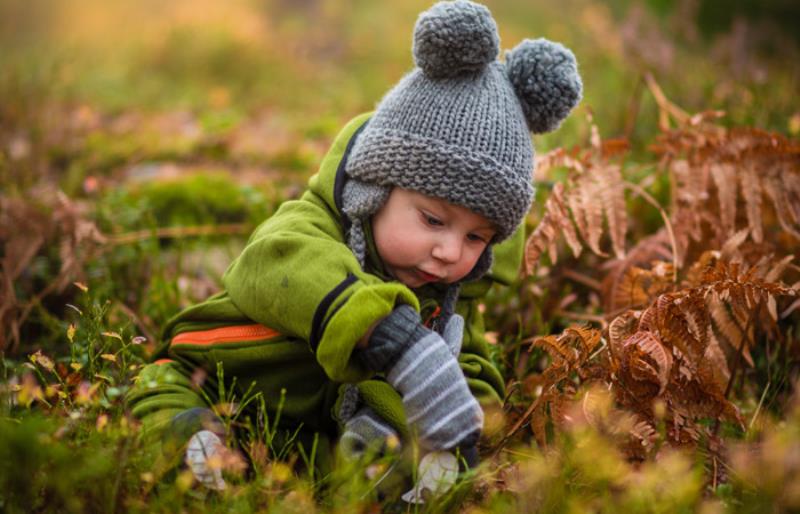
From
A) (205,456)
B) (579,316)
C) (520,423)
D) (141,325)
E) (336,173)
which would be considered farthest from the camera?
(579,316)

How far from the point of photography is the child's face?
224 centimetres

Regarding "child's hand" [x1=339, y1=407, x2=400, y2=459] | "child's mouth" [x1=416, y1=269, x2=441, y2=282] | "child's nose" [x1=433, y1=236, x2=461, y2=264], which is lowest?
"child's hand" [x1=339, y1=407, x2=400, y2=459]

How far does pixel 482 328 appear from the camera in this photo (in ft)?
9.29

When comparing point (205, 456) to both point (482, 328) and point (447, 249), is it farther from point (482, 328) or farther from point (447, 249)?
point (482, 328)

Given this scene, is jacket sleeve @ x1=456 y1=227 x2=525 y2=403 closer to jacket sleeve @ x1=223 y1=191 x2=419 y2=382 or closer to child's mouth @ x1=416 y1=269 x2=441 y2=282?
child's mouth @ x1=416 y1=269 x2=441 y2=282

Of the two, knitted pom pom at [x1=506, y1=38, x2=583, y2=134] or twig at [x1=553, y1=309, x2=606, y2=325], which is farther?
twig at [x1=553, y1=309, x2=606, y2=325]

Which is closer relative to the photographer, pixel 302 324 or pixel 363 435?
pixel 302 324

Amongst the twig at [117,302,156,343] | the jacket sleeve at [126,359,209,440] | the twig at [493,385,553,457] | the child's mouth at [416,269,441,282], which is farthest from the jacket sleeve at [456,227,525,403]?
the twig at [117,302,156,343]

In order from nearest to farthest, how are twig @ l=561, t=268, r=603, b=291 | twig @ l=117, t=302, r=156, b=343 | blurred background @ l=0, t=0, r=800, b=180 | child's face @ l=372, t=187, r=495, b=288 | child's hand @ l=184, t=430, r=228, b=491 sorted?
child's hand @ l=184, t=430, r=228, b=491 → child's face @ l=372, t=187, r=495, b=288 → twig @ l=117, t=302, r=156, b=343 → twig @ l=561, t=268, r=603, b=291 → blurred background @ l=0, t=0, r=800, b=180

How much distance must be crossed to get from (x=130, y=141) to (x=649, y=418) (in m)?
4.04

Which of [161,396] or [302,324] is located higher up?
[302,324]

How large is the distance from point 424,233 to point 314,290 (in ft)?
1.35

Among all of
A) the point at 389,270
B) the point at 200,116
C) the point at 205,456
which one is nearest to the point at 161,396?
the point at 205,456

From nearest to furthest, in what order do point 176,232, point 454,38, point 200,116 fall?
point 454,38, point 176,232, point 200,116
